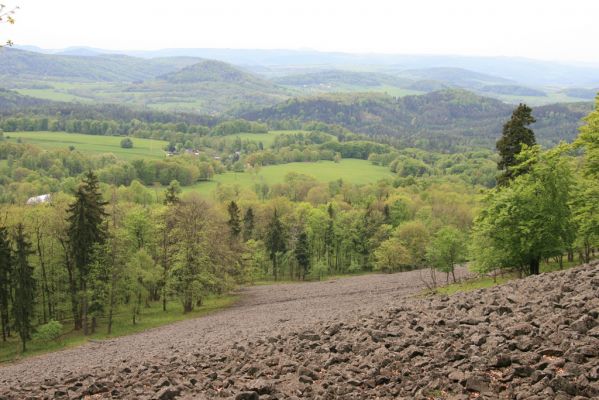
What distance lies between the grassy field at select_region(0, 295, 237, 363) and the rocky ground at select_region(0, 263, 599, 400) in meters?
28.8

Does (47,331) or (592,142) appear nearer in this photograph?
(592,142)

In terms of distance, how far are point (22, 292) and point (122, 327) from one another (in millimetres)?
10193

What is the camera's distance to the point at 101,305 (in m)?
50.4

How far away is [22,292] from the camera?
1821 inches

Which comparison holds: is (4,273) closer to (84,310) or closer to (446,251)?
(84,310)

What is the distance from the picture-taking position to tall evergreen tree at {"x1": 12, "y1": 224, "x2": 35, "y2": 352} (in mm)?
45719

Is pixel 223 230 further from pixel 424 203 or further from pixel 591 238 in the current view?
pixel 424 203

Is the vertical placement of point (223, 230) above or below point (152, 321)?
above

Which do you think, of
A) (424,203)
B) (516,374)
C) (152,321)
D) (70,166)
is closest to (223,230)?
(152,321)

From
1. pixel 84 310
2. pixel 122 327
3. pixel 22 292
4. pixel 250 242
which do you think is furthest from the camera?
pixel 250 242

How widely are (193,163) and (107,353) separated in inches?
6122

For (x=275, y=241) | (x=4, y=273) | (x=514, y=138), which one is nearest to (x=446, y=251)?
(x=514, y=138)

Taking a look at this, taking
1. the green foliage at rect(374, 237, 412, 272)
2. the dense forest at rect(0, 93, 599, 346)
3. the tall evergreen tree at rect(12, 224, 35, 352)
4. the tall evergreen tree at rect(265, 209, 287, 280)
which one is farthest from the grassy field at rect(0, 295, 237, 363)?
the green foliage at rect(374, 237, 412, 272)

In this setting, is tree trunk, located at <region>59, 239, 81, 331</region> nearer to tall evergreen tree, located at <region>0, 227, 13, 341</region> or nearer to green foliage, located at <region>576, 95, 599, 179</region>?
tall evergreen tree, located at <region>0, 227, 13, 341</region>
